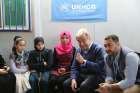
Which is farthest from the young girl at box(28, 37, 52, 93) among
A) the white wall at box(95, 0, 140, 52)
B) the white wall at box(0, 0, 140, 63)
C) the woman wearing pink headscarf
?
the white wall at box(95, 0, 140, 52)

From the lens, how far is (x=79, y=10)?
15.2 ft

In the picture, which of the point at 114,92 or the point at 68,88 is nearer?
the point at 114,92

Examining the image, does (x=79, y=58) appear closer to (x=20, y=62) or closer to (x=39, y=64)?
(x=39, y=64)

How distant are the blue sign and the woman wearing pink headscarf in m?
0.35

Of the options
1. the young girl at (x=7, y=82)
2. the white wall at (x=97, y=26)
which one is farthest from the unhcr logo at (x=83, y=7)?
the young girl at (x=7, y=82)

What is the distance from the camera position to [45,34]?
4.76 meters

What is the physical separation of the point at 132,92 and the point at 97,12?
5.66ft

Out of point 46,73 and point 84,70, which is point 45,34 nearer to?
point 46,73

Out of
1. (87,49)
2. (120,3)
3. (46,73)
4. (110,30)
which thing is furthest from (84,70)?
(120,3)

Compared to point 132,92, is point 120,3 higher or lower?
higher

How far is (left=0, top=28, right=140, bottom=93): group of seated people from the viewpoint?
326cm

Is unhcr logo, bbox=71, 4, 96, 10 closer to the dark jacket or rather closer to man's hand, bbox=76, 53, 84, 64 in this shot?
the dark jacket

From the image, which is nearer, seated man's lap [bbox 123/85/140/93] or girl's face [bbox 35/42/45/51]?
seated man's lap [bbox 123/85/140/93]

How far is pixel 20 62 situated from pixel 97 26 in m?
1.33
